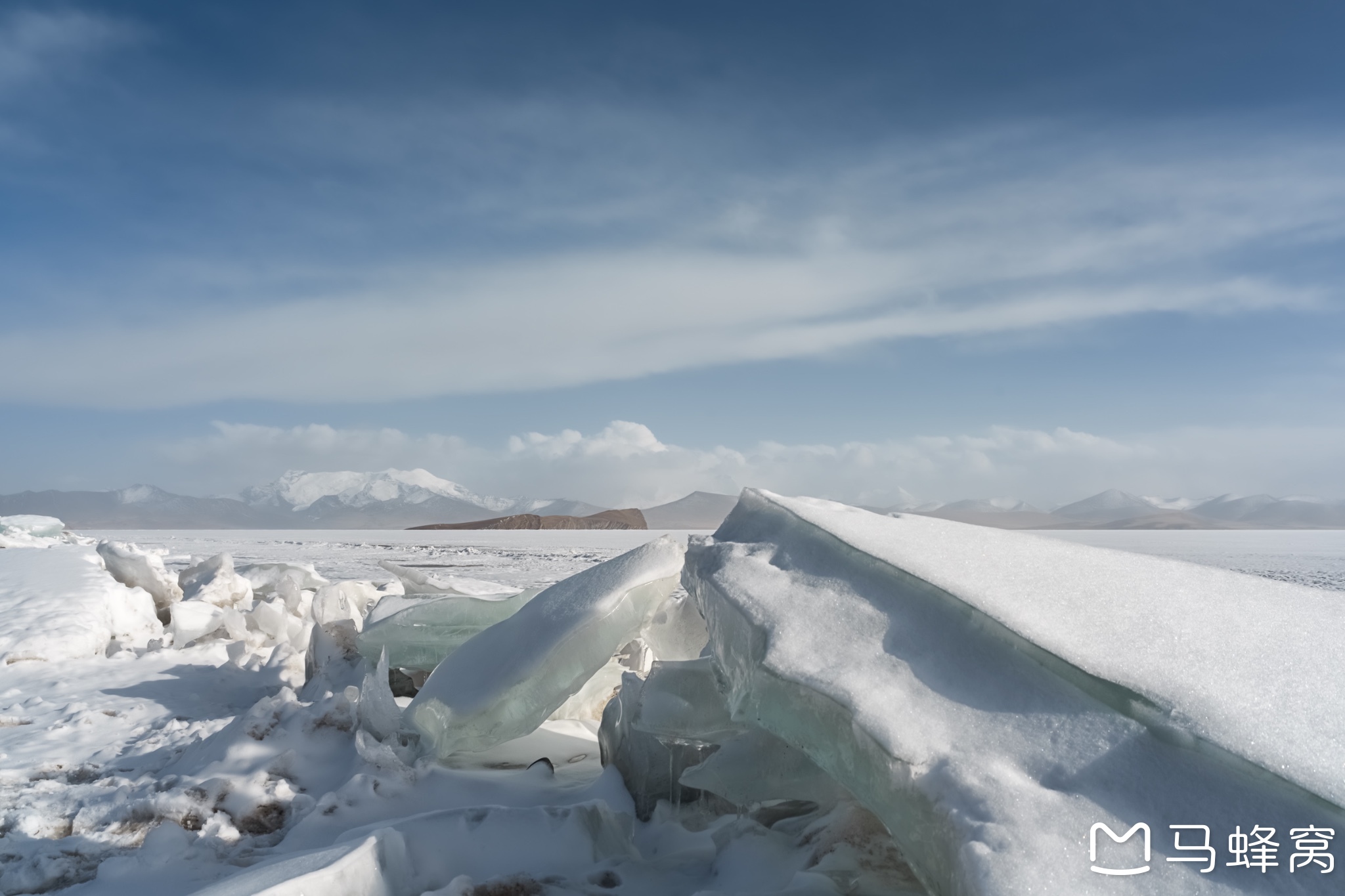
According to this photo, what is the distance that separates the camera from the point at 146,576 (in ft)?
15.6

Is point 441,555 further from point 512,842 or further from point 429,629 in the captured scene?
point 512,842

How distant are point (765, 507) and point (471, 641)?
2.89 ft

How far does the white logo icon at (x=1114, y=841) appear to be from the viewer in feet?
3.45

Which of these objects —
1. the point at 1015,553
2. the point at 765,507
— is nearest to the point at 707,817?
the point at 765,507

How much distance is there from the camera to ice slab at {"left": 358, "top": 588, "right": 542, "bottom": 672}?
2814mm

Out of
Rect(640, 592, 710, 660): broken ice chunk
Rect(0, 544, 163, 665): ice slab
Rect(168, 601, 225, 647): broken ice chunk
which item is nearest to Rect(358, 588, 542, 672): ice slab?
Rect(640, 592, 710, 660): broken ice chunk

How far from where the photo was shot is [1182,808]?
1.13 m

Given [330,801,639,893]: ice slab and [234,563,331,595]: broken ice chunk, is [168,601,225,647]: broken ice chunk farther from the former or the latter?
[330,801,639,893]: ice slab

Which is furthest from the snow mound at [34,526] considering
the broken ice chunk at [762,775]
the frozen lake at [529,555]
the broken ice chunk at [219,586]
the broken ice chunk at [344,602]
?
the broken ice chunk at [762,775]

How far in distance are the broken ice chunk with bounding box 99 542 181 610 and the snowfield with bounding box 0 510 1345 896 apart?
217 centimetres

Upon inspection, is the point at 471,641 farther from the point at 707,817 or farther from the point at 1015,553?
the point at 1015,553

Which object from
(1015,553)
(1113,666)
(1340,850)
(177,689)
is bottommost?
(177,689)

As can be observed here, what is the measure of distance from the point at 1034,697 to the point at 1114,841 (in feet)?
0.79

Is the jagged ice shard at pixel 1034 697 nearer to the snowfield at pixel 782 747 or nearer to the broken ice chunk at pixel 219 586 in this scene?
the snowfield at pixel 782 747
